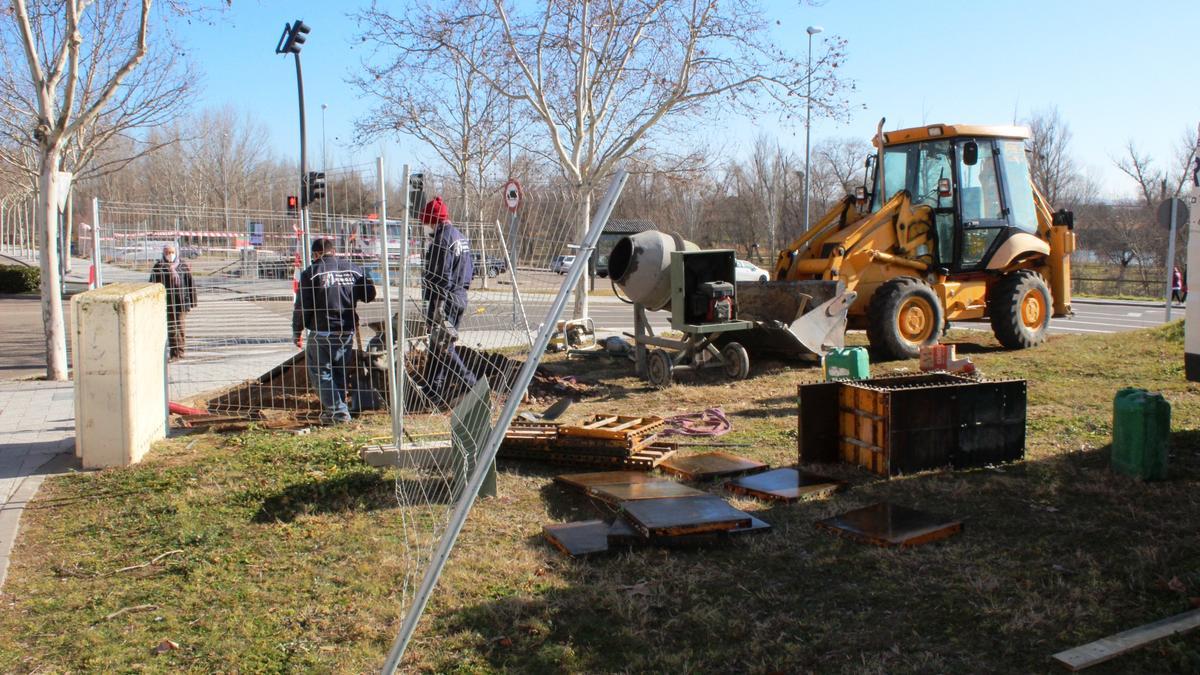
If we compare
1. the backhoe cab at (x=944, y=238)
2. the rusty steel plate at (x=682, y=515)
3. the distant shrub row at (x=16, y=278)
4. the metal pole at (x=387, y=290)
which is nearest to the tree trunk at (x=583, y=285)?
the backhoe cab at (x=944, y=238)

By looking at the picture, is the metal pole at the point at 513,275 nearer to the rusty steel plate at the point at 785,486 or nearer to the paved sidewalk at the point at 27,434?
the rusty steel plate at the point at 785,486

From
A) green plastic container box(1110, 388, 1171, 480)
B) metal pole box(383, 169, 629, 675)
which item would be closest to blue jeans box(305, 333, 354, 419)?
metal pole box(383, 169, 629, 675)

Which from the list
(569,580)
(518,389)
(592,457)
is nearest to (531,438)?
(592,457)

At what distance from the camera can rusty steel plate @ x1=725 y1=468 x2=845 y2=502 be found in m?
6.01

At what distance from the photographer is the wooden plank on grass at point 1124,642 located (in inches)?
142

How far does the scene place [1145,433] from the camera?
6109 mm

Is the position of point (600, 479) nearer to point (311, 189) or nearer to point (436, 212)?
point (436, 212)

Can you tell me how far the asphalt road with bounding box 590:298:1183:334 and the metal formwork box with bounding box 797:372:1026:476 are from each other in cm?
920

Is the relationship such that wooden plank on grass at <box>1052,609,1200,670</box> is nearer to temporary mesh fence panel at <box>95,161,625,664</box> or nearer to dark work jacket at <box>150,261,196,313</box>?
temporary mesh fence panel at <box>95,161,625,664</box>

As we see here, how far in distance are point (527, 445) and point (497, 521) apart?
55.7 inches

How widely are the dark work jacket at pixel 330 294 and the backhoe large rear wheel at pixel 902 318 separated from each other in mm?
6415

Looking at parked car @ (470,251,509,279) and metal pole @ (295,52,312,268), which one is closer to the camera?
parked car @ (470,251,509,279)

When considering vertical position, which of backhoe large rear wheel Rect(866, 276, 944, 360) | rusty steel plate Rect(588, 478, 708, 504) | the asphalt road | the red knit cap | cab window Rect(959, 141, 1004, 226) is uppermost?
cab window Rect(959, 141, 1004, 226)

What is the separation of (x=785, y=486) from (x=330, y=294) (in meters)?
4.53
